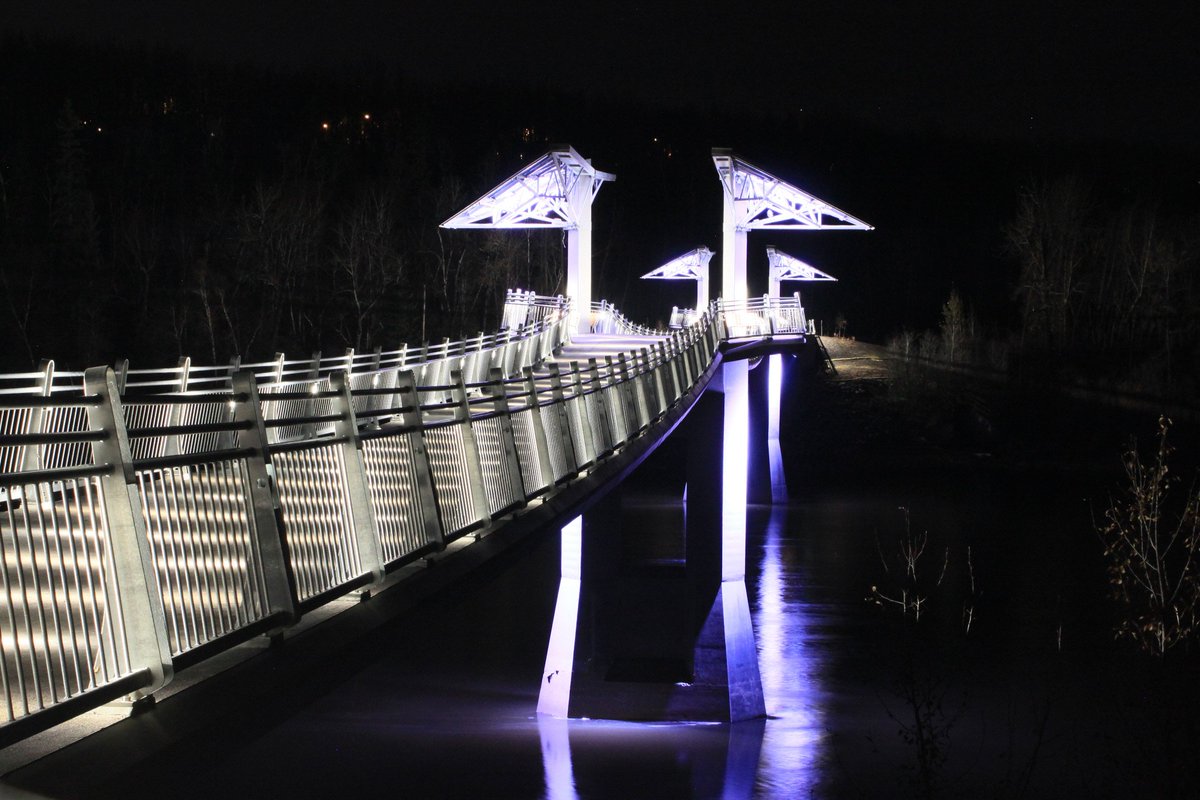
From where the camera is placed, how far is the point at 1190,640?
37.9 m

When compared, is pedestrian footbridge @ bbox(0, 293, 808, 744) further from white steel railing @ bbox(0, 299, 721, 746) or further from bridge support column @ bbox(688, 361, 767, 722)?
bridge support column @ bbox(688, 361, 767, 722)

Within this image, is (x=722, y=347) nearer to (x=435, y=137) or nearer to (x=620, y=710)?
(x=620, y=710)

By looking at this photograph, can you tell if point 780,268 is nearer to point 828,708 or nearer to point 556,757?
point 828,708

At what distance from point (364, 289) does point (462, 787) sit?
46.5 meters

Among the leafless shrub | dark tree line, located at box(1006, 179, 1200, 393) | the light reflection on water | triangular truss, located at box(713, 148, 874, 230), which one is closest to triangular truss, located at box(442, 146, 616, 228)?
triangular truss, located at box(713, 148, 874, 230)

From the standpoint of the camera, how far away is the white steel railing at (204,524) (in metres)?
5.05

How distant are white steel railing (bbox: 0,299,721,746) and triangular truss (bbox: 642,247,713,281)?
5992cm

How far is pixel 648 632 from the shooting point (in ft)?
108

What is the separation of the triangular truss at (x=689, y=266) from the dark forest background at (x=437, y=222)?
848cm

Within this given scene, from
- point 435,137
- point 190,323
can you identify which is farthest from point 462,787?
point 435,137

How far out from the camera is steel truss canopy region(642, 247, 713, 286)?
7312 cm

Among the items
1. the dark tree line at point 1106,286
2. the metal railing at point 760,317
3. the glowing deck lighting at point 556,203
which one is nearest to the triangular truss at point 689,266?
the metal railing at point 760,317

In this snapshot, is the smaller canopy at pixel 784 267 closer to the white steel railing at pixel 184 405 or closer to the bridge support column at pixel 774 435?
the bridge support column at pixel 774 435

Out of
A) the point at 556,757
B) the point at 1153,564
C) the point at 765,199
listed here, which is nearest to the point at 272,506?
the point at 556,757
